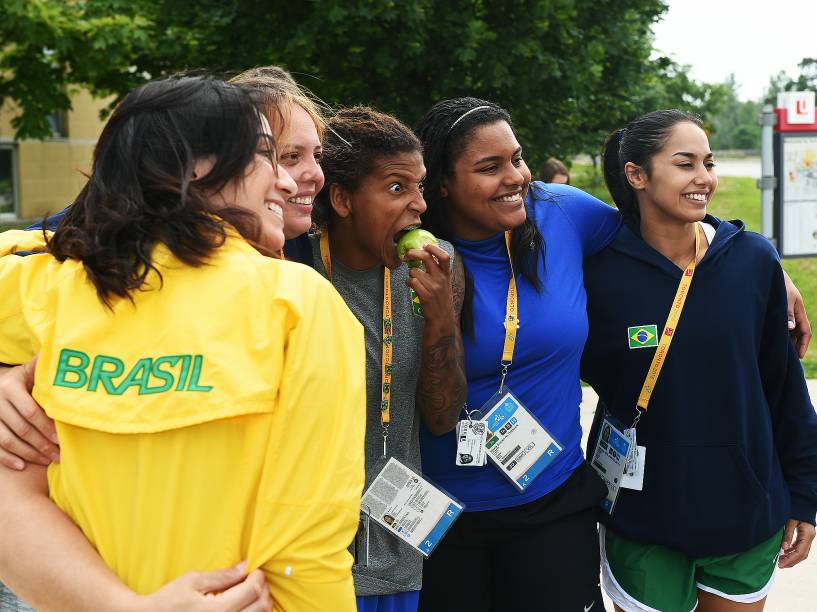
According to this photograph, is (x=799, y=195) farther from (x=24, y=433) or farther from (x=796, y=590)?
(x=24, y=433)

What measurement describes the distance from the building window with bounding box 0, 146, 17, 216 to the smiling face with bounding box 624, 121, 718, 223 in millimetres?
18930

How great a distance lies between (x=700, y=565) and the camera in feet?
9.67

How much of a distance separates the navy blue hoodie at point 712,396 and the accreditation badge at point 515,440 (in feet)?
1.29

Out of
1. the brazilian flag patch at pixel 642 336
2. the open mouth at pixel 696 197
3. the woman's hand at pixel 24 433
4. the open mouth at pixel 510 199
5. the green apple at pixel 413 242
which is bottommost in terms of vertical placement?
the brazilian flag patch at pixel 642 336

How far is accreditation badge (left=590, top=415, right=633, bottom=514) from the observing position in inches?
116

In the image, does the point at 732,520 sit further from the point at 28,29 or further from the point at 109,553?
the point at 28,29

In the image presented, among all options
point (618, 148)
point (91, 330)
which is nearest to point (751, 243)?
point (618, 148)

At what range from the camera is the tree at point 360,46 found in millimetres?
11492

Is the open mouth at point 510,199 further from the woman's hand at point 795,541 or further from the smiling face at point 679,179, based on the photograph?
the woman's hand at point 795,541

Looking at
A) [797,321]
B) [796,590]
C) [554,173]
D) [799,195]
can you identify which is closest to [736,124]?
[554,173]

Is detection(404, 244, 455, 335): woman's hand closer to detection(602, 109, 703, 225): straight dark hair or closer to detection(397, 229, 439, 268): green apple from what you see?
detection(397, 229, 439, 268): green apple

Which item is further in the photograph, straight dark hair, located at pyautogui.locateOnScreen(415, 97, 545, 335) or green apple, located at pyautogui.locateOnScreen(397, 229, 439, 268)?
straight dark hair, located at pyautogui.locateOnScreen(415, 97, 545, 335)

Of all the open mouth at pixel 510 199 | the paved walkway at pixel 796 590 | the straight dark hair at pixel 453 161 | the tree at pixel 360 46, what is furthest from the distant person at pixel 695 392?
the tree at pixel 360 46

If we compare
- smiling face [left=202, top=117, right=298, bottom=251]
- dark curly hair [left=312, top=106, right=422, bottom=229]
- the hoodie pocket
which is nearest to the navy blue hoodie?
the hoodie pocket
